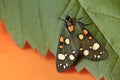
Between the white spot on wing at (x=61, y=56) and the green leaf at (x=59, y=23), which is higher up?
the green leaf at (x=59, y=23)

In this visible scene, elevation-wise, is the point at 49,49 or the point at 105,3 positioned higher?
the point at 105,3

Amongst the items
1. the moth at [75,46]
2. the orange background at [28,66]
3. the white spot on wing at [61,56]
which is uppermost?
the moth at [75,46]

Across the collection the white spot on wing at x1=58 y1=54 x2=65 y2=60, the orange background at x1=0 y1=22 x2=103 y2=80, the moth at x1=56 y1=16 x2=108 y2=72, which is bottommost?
the orange background at x1=0 y1=22 x2=103 y2=80

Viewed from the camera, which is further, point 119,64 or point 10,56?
point 10,56

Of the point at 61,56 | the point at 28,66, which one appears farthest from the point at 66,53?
the point at 28,66

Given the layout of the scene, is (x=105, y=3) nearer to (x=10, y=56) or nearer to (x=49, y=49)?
(x=49, y=49)

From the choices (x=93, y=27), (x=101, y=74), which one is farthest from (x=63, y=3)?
(x=101, y=74)
